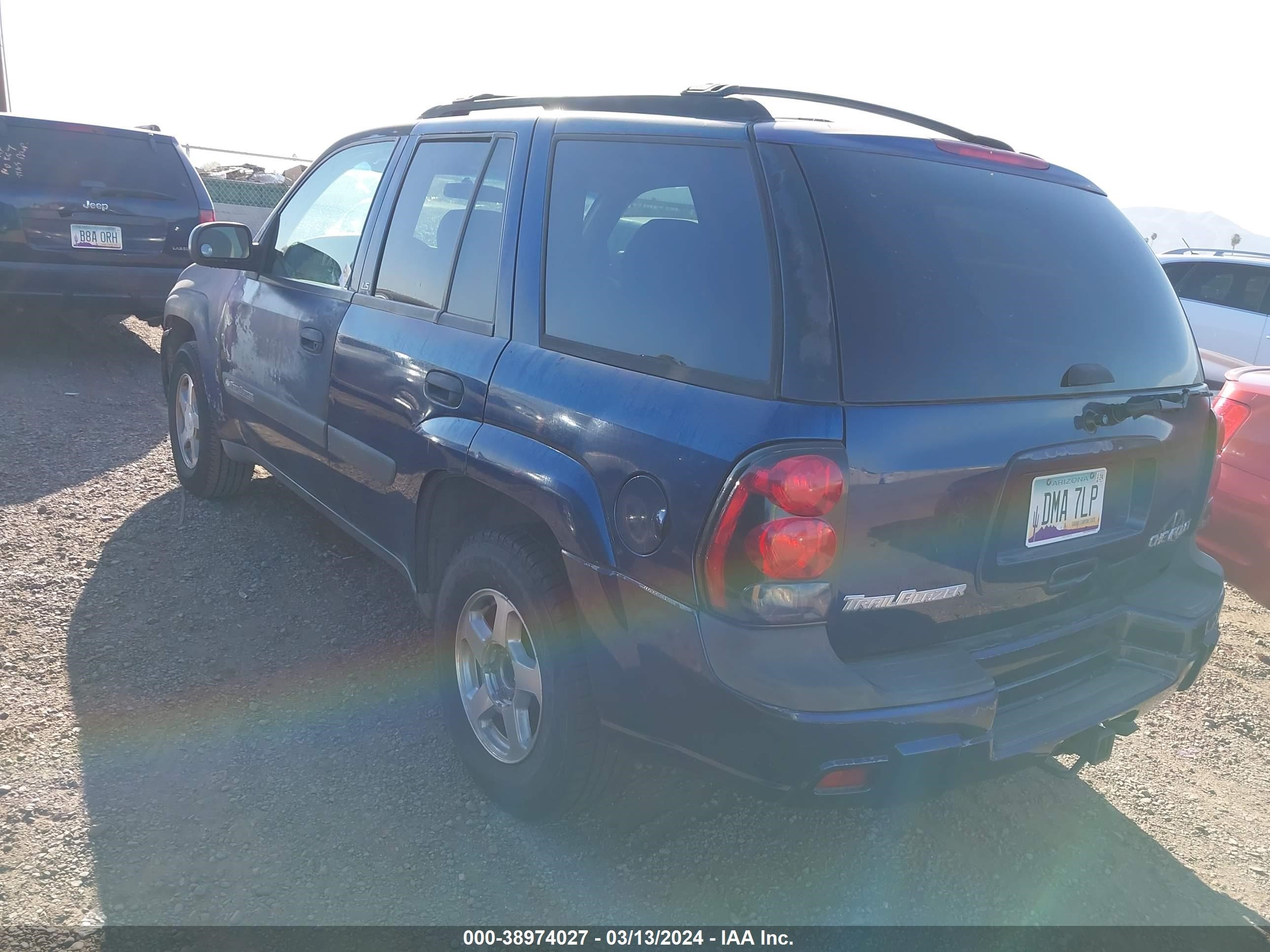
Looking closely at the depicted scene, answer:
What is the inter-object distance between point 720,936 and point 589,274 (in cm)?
171

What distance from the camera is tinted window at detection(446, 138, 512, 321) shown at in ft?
9.33

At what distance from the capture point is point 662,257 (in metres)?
A: 2.35

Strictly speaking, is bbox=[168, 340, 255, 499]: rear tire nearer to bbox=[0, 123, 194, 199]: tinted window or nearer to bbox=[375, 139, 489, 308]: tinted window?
bbox=[375, 139, 489, 308]: tinted window

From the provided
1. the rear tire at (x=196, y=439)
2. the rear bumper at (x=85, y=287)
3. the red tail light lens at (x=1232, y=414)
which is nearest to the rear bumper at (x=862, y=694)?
the red tail light lens at (x=1232, y=414)

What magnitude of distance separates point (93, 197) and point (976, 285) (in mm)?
7262

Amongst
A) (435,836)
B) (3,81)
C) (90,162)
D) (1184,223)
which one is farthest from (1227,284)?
(1184,223)

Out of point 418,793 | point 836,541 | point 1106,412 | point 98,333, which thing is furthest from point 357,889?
point 98,333

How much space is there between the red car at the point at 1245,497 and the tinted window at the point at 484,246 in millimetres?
2865

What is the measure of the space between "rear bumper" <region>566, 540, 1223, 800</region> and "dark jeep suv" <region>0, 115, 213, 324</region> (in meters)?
6.66

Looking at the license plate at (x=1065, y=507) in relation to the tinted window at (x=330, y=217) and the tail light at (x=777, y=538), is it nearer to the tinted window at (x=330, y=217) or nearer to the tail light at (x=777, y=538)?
the tail light at (x=777, y=538)

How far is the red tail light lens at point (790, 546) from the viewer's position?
1.96 metres

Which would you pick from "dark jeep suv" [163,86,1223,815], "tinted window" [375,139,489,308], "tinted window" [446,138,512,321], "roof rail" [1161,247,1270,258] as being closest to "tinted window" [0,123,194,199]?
"tinted window" [375,139,489,308]

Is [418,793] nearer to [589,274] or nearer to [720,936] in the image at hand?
[720,936]

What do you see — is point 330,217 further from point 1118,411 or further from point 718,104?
point 1118,411
